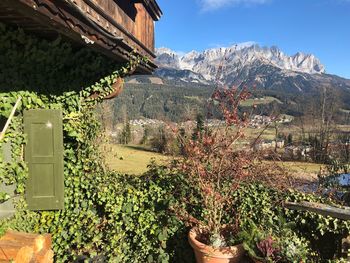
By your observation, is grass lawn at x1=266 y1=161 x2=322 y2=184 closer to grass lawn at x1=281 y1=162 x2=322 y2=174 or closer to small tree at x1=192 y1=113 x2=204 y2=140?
grass lawn at x1=281 y1=162 x2=322 y2=174

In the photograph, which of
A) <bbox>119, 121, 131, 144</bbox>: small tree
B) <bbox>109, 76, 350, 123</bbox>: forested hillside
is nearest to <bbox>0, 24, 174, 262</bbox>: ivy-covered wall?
<bbox>109, 76, 350, 123</bbox>: forested hillside

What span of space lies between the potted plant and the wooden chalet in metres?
1.77

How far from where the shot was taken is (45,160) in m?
5.59

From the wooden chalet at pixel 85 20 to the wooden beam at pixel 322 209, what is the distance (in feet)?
11.8

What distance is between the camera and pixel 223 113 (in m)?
5.55

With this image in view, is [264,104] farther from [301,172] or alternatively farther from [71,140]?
[301,172]

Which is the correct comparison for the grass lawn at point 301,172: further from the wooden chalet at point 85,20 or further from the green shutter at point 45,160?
the green shutter at point 45,160

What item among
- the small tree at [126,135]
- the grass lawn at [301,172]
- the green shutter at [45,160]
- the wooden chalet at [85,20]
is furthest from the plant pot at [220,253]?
the small tree at [126,135]

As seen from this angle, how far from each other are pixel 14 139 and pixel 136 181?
6.91 feet

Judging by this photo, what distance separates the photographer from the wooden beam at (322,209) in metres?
5.46

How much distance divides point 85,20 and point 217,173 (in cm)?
305

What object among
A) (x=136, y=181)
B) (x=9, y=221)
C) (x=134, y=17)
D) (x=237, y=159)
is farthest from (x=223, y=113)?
(x=134, y=17)

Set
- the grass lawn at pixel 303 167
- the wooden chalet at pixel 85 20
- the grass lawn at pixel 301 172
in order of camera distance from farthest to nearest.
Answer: the grass lawn at pixel 303 167 → the grass lawn at pixel 301 172 → the wooden chalet at pixel 85 20

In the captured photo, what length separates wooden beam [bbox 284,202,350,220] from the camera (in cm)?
546
